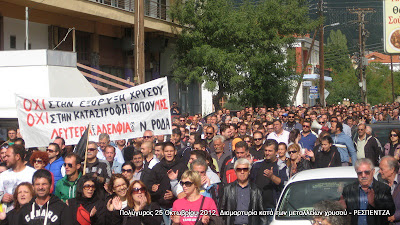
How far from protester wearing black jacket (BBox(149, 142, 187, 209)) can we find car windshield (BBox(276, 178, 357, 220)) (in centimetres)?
160

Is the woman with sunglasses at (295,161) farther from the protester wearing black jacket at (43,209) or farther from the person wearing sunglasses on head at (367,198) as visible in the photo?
the protester wearing black jacket at (43,209)

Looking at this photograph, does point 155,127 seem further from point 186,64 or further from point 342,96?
point 342,96

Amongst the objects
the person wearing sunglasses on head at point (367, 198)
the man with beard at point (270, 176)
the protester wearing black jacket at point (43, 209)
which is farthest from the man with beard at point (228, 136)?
the protester wearing black jacket at point (43, 209)

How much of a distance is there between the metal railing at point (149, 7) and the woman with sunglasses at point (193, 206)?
18478mm

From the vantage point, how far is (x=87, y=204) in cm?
689

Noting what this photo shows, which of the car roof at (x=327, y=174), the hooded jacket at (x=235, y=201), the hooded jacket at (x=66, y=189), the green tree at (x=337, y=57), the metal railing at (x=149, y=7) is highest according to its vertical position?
the green tree at (x=337, y=57)

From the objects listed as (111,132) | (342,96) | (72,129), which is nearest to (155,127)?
(111,132)

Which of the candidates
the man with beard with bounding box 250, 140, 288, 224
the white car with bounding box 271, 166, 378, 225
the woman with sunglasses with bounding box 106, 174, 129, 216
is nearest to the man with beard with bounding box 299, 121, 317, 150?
the man with beard with bounding box 250, 140, 288, 224

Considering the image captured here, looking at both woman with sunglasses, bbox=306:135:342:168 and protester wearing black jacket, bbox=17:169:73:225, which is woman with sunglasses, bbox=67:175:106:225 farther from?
woman with sunglasses, bbox=306:135:342:168

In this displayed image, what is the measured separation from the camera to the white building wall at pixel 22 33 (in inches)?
799

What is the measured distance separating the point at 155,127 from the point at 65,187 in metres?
4.08

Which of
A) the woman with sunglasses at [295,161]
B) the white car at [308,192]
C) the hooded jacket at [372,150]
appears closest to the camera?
the white car at [308,192]

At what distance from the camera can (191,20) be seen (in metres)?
27.9

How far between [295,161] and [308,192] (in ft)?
6.57
